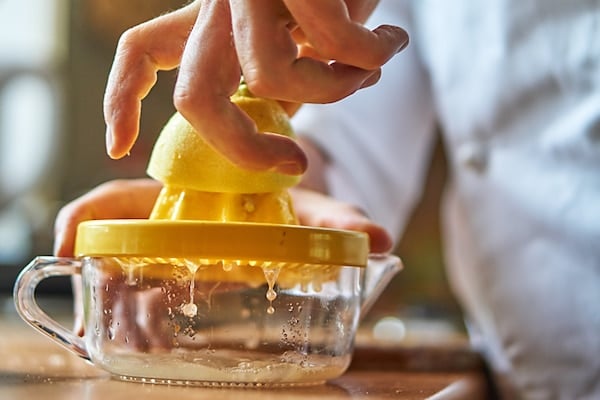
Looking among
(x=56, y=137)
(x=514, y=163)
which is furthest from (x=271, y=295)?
(x=56, y=137)

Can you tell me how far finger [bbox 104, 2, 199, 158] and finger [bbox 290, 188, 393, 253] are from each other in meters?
0.12

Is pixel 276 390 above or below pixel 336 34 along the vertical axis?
below

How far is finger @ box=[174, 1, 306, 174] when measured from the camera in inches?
9.1

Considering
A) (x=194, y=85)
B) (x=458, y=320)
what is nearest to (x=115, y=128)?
(x=194, y=85)

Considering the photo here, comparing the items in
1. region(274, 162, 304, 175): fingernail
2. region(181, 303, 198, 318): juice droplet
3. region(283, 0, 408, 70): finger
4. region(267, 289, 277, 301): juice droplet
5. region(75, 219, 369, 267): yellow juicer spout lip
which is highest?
region(283, 0, 408, 70): finger

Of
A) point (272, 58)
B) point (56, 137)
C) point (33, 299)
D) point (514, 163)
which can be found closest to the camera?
point (272, 58)

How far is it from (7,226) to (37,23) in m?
0.41

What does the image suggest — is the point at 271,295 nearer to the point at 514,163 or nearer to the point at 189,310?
the point at 189,310

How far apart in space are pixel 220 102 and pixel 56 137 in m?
1.45

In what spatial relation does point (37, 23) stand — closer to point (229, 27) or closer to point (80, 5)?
point (80, 5)

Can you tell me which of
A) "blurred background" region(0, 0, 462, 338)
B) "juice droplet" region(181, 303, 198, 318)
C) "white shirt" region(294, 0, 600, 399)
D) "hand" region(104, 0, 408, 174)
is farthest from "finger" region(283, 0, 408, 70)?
"blurred background" region(0, 0, 462, 338)

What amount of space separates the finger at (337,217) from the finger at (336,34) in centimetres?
14

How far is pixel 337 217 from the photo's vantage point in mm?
368

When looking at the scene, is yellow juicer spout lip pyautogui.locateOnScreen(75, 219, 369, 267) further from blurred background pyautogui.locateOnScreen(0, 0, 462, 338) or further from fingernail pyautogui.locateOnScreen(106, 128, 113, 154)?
Answer: blurred background pyautogui.locateOnScreen(0, 0, 462, 338)
